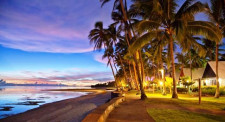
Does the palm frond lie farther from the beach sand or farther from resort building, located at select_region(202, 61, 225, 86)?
resort building, located at select_region(202, 61, 225, 86)

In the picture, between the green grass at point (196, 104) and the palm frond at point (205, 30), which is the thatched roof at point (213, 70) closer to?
the palm frond at point (205, 30)

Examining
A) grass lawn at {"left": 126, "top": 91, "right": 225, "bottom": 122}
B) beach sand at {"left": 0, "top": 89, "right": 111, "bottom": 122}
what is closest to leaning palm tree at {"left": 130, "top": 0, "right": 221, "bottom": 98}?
grass lawn at {"left": 126, "top": 91, "right": 225, "bottom": 122}

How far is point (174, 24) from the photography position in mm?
13133

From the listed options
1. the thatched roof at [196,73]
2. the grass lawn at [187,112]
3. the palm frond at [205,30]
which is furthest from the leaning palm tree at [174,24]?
the thatched roof at [196,73]

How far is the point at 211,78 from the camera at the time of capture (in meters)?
29.9

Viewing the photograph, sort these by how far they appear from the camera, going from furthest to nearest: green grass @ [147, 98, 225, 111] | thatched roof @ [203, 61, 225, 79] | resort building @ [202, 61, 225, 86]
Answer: thatched roof @ [203, 61, 225, 79]
resort building @ [202, 61, 225, 86]
green grass @ [147, 98, 225, 111]

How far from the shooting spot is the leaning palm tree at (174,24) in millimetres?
12534

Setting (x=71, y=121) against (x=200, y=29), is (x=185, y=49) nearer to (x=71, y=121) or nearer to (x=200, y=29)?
(x=200, y=29)

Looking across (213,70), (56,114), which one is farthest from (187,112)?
(213,70)

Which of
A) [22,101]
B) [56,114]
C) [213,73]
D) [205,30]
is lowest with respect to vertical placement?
[22,101]

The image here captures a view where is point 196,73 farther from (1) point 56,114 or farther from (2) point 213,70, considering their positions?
(1) point 56,114

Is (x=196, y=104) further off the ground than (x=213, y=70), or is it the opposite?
(x=213, y=70)

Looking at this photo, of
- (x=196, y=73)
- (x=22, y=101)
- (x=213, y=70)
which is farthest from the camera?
(x=196, y=73)

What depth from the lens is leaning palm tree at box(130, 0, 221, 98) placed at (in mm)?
12534
